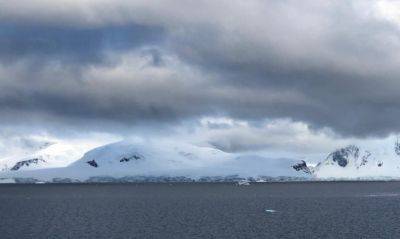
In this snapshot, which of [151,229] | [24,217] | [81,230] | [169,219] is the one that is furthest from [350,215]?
[24,217]

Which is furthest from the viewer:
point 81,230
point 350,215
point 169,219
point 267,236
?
point 350,215

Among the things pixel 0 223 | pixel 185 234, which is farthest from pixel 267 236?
pixel 0 223

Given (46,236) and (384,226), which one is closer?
(46,236)

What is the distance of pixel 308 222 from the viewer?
469 ft

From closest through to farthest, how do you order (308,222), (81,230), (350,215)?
1. (81,230)
2. (308,222)
3. (350,215)

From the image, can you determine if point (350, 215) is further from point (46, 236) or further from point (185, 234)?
point (46, 236)

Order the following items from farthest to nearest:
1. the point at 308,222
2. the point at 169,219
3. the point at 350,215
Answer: the point at 350,215 < the point at 169,219 < the point at 308,222

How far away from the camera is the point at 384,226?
134 m

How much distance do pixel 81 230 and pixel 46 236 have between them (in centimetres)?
1117

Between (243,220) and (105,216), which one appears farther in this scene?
(105,216)

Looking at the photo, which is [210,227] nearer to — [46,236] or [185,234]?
[185,234]

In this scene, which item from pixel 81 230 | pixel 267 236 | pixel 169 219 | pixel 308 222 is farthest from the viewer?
pixel 169 219

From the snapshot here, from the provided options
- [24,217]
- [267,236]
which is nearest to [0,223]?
[24,217]

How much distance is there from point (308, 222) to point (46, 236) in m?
61.5
